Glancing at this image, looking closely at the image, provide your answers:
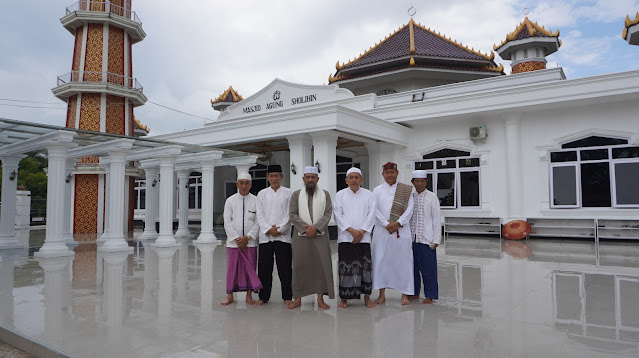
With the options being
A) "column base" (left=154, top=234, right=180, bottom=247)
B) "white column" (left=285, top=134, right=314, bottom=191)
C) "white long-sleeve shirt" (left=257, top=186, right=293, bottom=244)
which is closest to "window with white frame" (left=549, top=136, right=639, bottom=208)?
"white column" (left=285, top=134, right=314, bottom=191)

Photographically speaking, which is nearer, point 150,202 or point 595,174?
point 595,174

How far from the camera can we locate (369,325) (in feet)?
12.3

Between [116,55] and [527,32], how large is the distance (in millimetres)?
16517

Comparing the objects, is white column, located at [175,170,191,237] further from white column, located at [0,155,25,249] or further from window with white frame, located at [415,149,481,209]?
window with white frame, located at [415,149,481,209]

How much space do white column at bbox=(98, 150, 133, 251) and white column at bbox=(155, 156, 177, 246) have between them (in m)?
1.10

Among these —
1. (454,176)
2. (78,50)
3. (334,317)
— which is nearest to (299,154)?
(454,176)

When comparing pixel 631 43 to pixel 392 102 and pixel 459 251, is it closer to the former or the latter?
pixel 392 102

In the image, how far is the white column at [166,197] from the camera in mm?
10898

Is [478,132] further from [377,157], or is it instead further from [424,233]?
[424,233]

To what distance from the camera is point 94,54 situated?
16.9 meters

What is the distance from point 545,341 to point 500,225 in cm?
948

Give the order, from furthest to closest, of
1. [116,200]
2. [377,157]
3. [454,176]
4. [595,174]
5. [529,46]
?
[529,46] → [377,157] → [454,176] → [595,174] → [116,200]

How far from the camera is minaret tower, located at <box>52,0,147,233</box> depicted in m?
16.6

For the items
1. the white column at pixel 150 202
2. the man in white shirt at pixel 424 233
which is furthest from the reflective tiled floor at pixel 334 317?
the white column at pixel 150 202
